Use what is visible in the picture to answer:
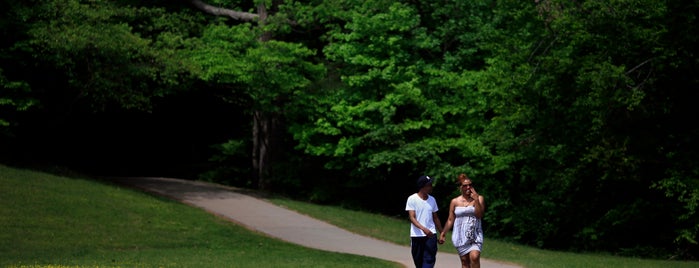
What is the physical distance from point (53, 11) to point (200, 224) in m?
9.59

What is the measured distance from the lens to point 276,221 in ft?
99.6

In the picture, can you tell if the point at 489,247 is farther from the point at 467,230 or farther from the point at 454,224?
the point at 467,230

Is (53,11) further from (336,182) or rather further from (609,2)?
(609,2)

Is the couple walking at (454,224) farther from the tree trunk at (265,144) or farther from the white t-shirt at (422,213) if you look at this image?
the tree trunk at (265,144)

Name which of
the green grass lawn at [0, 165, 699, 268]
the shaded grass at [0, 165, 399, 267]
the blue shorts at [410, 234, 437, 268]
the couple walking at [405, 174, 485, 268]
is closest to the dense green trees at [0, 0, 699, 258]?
the green grass lawn at [0, 165, 699, 268]

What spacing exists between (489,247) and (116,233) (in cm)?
1019

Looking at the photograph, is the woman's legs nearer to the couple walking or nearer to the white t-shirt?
the couple walking

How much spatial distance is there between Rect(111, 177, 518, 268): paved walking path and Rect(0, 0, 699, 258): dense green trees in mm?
A: 3330

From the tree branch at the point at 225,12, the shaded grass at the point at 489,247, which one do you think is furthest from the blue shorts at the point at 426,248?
the tree branch at the point at 225,12

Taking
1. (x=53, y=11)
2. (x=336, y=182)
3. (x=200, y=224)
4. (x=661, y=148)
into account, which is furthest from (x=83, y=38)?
(x=661, y=148)

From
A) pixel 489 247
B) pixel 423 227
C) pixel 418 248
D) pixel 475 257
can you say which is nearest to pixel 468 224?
pixel 475 257

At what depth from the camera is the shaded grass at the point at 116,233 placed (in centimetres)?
2055

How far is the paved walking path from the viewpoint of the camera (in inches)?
990

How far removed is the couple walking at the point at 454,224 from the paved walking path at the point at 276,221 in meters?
6.56
